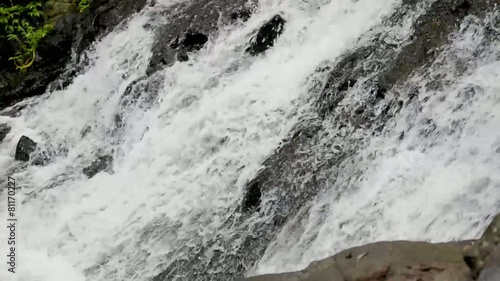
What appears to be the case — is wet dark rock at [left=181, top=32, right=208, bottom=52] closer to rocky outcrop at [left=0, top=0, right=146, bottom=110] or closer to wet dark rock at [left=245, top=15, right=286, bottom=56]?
wet dark rock at [left=245, top=15, right=286, bottom=56]

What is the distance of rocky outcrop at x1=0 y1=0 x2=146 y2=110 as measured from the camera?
753 cm

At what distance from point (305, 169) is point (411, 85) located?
1.41 m

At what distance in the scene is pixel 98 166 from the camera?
6301mm

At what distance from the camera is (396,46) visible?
6016 mm

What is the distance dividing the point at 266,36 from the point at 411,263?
13.1 ft

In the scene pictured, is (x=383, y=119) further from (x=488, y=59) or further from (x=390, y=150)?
(x=488, y=59)

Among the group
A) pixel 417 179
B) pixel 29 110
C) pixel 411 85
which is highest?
pixel 29 110

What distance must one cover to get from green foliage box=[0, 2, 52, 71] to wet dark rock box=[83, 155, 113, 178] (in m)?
2.29

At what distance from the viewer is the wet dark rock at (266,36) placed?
668 centimetres

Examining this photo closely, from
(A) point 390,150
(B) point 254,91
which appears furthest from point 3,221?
(A) point 390,150

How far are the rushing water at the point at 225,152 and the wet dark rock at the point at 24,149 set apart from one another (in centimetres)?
12

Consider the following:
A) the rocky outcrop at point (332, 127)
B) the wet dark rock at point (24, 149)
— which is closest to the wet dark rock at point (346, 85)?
the rocky outcrop at point (332, 127)

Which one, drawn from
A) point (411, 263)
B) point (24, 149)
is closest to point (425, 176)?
point (411, 263)

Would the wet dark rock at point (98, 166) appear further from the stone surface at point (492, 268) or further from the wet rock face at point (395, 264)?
the stone surface at point (492, 268)
